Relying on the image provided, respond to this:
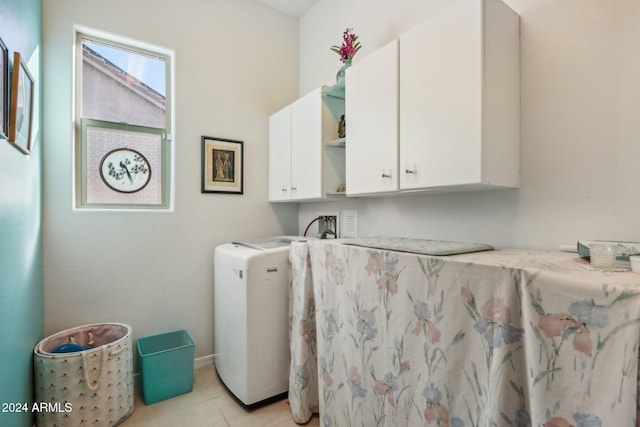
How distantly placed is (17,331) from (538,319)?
1.96 metres

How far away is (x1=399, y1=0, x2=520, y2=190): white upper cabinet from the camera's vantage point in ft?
3.81

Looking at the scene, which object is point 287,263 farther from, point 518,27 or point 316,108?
point 518,27

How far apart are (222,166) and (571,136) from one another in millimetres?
2214

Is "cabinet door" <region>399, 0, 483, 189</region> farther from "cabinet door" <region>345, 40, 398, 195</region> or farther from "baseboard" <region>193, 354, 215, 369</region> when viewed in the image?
"baseboard" <region>193, 354, 215, 369</region>

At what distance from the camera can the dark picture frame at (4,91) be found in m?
1.06

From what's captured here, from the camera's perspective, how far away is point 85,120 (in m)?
2.09

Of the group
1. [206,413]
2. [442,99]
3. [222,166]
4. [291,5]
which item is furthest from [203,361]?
[291,5]

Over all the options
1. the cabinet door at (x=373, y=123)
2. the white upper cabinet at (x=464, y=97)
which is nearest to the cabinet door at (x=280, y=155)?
the cabinet door at (x=373, y=123)

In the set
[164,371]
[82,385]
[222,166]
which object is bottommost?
[164,371]

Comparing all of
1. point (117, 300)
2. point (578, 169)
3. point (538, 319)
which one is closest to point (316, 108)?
point (578, 169)

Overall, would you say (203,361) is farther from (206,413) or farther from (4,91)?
(4,91)

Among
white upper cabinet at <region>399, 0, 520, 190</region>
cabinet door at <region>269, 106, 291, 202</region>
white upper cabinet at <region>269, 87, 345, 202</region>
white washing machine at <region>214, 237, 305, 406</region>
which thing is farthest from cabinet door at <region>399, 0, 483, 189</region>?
cabinet door at <region>269, 106, 291, 202</region>

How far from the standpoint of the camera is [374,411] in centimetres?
134

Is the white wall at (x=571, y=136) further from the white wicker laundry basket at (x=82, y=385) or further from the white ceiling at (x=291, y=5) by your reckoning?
the white wicker laundry basket at (x=82, y=385)
